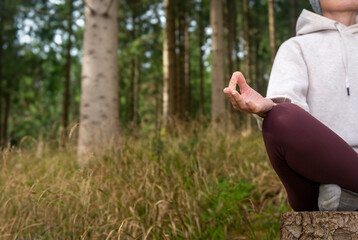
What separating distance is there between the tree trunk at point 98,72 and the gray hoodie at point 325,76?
283 centimetres

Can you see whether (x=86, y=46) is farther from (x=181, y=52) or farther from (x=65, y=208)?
(x=181, y=52)

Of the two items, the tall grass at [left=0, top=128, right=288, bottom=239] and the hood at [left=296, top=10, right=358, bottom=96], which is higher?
the hood at [left=296, top=10, right=358, bottom=96]

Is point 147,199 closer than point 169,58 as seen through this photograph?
Yes

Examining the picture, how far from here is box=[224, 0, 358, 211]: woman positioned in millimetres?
1529

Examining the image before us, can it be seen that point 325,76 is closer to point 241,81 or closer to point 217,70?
point 241,81

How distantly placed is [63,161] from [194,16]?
40.0ft

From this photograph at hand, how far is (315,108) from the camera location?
1.88 meters

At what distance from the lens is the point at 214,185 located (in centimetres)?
346

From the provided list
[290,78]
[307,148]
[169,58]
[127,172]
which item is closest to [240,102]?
[307,148]

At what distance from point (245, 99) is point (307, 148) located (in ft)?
1.05

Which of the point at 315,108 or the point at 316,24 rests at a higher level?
the point at 316,24

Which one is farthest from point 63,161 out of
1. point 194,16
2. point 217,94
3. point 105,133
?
point 194,16

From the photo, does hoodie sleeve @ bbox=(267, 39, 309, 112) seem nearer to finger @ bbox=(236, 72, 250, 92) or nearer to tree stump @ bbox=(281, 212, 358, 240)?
finger @ bbox=(236, 72, 250, 92)

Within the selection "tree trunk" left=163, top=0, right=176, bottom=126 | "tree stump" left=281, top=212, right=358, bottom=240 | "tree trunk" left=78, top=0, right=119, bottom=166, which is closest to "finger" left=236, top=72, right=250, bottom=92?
"tree stump" left=281, top=212, right=358, bottom=240
